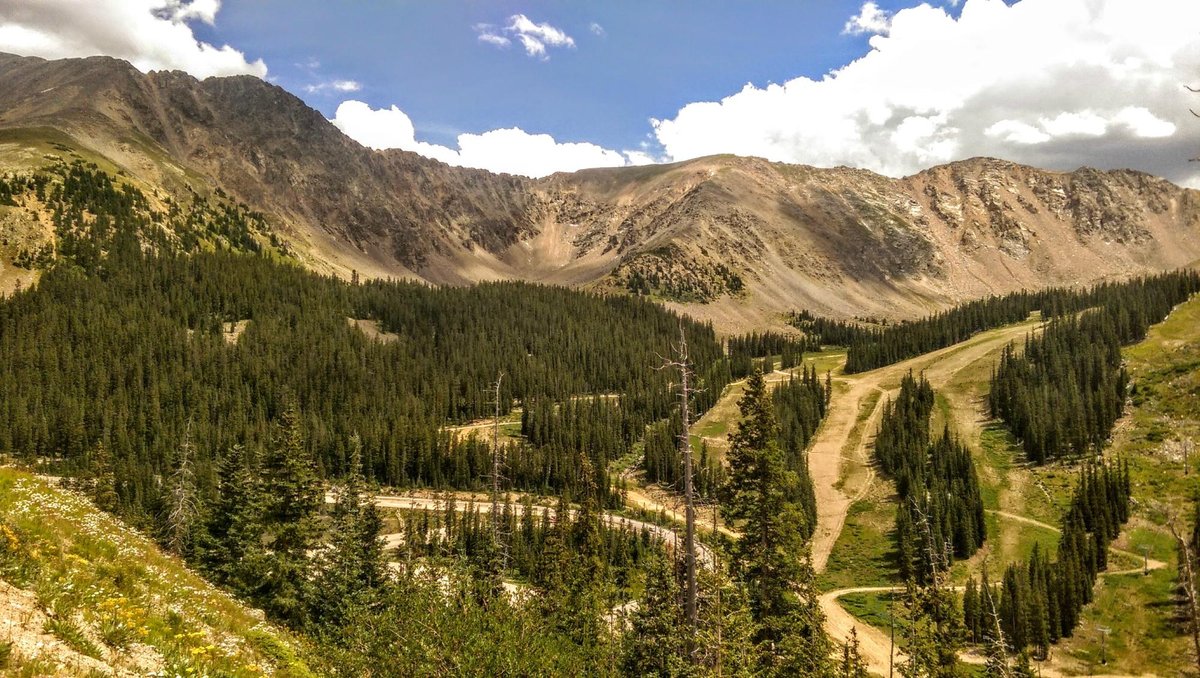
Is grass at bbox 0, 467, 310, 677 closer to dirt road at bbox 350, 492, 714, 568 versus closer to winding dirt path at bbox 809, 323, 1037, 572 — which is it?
dirt road at bbox 350, 492, 714, 568

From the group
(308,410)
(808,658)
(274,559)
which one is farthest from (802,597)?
(308,410)

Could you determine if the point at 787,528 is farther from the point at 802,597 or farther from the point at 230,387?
the point at 230,387

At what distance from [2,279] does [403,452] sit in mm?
149580

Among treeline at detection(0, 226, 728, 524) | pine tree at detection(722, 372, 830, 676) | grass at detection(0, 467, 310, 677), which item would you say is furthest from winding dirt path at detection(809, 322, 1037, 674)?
grass at detection(0, 467, 310, 677)

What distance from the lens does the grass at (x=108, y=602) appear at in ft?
40.0

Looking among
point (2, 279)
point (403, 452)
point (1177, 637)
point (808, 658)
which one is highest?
point (2, 279)

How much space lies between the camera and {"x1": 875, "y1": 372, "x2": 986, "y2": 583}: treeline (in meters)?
92.5

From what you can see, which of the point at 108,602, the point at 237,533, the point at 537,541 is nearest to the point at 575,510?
the point at 537,541

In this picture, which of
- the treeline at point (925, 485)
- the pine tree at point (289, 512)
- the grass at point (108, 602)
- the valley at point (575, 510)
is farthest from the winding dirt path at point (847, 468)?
the grass at point (108, 602)

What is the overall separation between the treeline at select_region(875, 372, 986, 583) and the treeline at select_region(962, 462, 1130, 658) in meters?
7.14

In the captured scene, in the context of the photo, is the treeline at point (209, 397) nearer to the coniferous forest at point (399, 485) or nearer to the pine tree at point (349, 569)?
the coniferous forest at point (399, 485)

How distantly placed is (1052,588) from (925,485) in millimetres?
39671

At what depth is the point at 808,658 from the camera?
32.5 metres

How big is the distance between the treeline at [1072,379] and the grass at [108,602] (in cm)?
14609
